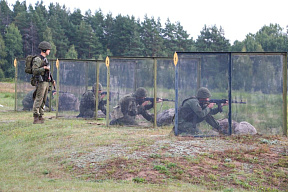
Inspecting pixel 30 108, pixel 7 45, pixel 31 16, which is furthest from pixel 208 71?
pixel 31 16

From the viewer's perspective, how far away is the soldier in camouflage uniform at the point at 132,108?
42.4 feet

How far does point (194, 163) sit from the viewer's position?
8031 millimetres

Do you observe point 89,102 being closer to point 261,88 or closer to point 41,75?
point 41,75

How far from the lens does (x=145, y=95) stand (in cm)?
1305

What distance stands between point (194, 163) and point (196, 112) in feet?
9.03

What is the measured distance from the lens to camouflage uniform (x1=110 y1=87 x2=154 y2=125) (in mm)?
12922

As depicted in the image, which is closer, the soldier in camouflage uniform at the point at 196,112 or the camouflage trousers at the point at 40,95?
the soldier in camouflage uniform at the point at 196,112

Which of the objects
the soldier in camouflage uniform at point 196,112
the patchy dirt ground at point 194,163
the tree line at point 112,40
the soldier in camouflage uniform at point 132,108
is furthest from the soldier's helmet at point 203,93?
the tree line at point 112,40

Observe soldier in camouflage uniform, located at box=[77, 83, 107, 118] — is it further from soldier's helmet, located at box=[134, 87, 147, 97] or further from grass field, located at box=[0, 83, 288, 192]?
grass field, located at box=[0, 83, 288, 192]

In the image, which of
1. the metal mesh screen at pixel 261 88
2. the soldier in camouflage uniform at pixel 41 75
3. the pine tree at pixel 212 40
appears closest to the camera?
the metal mesh screen at pixel 261 88

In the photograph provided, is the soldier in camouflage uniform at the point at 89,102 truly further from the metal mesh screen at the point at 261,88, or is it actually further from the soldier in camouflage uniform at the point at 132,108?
the metal mesh screen at the point at 261,88

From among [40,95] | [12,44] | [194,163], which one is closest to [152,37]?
[12,44]

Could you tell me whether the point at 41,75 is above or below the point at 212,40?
below

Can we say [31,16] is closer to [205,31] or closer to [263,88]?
[205,31]
